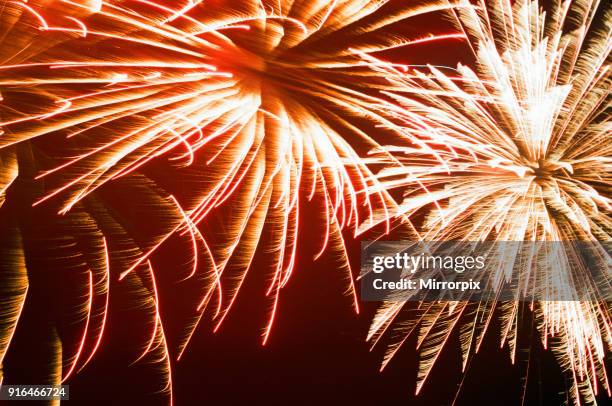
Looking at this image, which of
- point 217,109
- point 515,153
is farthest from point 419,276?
point 217,109

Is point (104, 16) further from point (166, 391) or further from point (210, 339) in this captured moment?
point (166, 391)

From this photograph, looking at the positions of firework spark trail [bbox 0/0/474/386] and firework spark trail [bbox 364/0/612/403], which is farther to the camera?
firework spark trail [bbox 364/0/612/403]

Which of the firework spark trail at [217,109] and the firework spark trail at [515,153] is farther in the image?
the firework spark trail at [515,153]

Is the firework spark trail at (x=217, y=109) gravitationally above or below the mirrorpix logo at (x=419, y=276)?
above

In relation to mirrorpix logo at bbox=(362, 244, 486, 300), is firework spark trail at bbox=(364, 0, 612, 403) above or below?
above

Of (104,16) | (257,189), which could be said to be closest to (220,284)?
(257,189)
